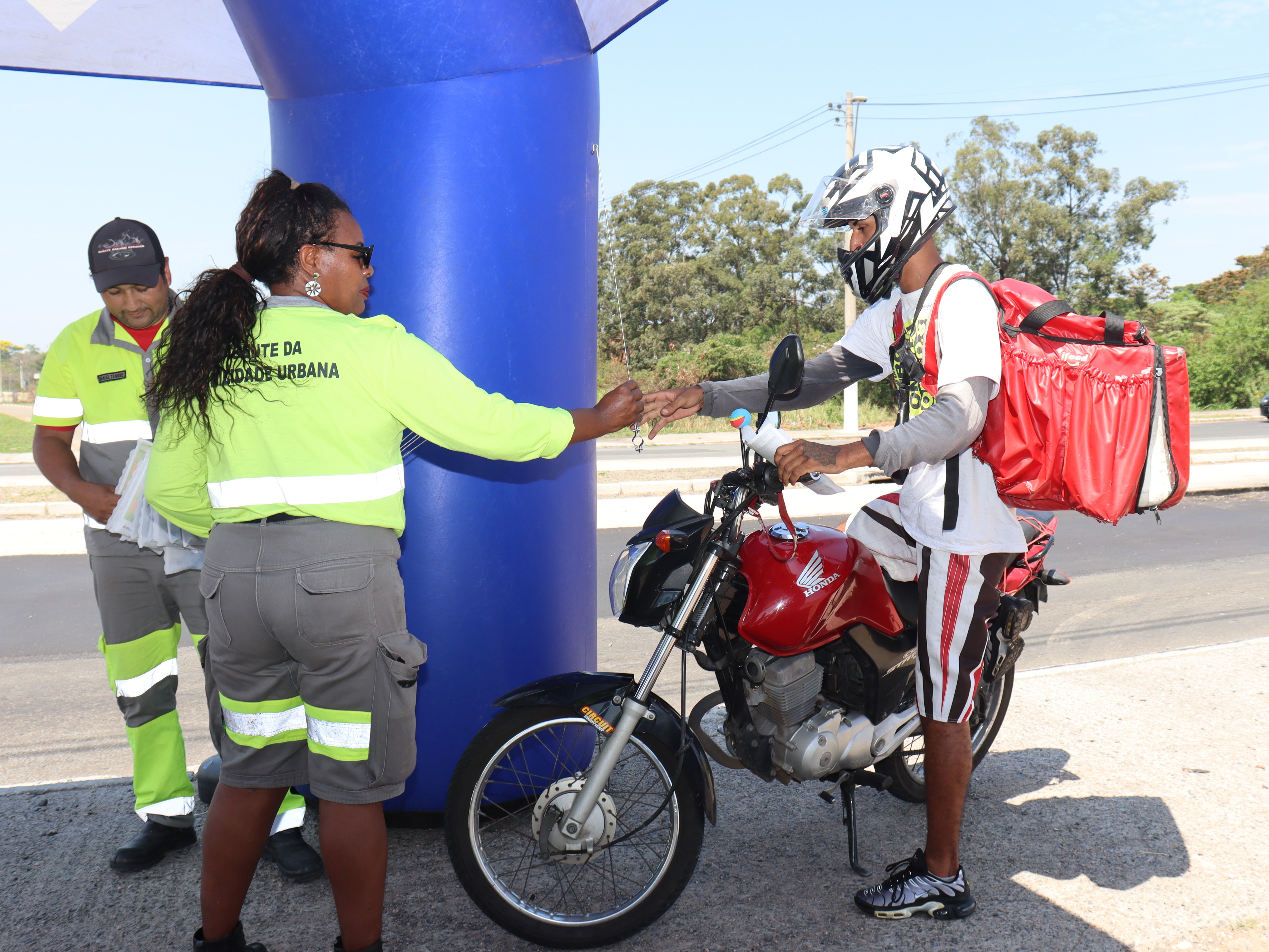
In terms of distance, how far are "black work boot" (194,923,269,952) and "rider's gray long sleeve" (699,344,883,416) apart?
1889mm

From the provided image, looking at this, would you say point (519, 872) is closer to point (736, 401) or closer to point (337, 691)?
point (337, 691)

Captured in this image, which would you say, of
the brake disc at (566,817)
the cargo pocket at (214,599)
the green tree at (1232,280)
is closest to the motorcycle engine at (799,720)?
the brake disc at (566,817)

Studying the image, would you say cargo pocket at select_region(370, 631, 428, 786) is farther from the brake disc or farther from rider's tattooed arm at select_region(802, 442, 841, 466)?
rider's tattooed arm at select_region(802, 442, 841, 466)

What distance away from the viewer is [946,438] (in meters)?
2.44

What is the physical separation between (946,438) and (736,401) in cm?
82

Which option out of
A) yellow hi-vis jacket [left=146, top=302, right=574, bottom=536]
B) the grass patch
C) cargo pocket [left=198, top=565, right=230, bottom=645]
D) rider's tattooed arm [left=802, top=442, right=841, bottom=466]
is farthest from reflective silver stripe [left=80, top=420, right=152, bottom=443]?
the grass patch

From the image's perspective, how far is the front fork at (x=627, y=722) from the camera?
8.32 feet

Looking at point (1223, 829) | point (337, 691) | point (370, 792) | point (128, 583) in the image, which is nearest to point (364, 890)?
point (370, 792)

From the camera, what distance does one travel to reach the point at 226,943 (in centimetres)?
237

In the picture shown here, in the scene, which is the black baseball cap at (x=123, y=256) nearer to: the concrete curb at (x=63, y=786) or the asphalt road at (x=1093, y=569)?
the concrete curb at (x=63, y=786)

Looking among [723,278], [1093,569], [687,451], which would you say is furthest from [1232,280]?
[1093,569]

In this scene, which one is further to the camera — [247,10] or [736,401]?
[736,401]

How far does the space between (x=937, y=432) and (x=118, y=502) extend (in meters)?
2.35

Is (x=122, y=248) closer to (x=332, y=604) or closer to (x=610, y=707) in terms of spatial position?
(x=332, y=604)
